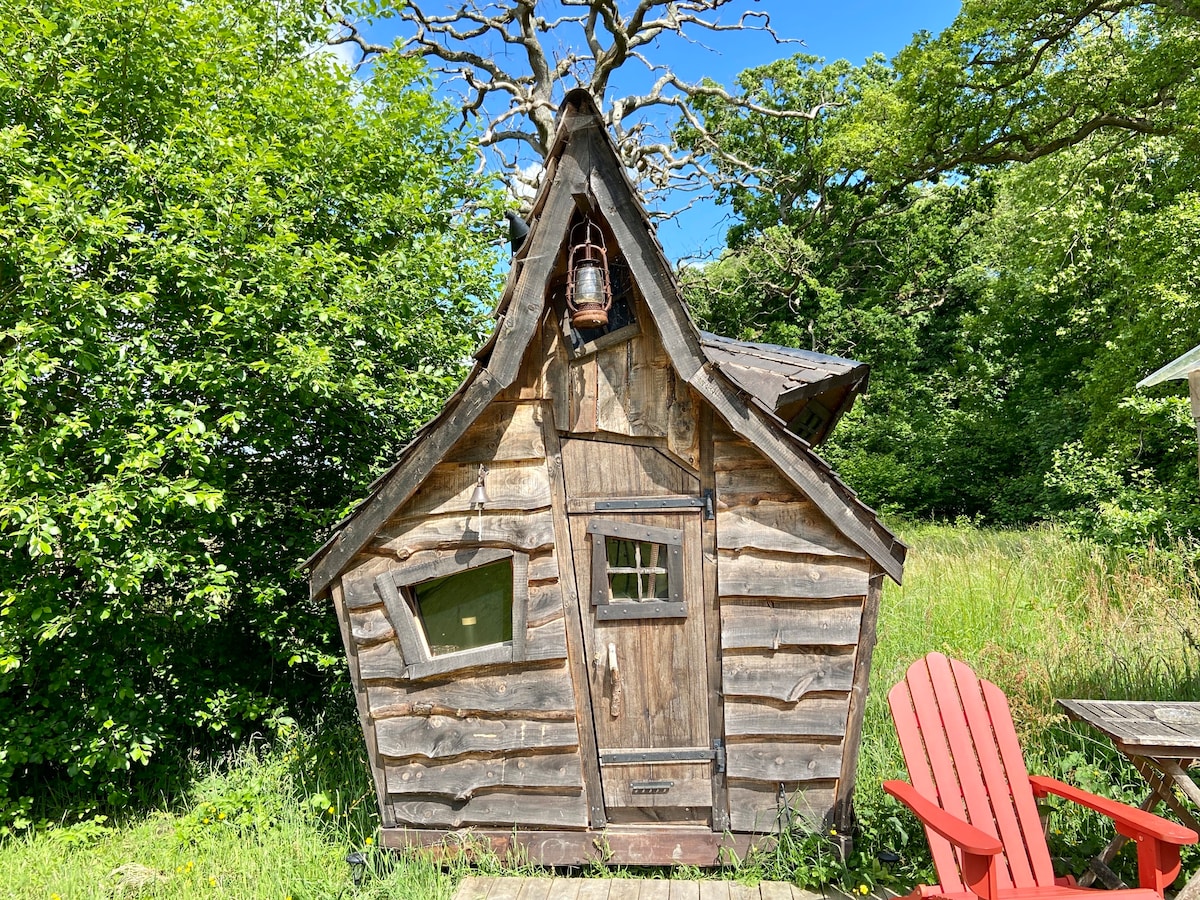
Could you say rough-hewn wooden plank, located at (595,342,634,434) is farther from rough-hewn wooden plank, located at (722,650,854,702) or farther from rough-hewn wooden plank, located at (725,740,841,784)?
rough-hewn wooden plank, located at (725,740,841,784)

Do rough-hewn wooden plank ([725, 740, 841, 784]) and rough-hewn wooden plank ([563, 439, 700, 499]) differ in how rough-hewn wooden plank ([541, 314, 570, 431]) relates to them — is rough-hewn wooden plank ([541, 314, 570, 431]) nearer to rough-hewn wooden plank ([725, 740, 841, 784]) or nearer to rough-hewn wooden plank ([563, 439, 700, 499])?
rough-hewn wooden plank ([563, 439, 700, 499])

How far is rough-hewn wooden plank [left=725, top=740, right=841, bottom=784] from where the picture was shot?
12.5ft

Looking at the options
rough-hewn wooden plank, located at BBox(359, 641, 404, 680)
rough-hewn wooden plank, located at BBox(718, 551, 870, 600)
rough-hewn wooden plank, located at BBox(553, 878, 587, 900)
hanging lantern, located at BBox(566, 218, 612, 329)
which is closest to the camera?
hanging lantern, located at BBox(566, 218, 612, 329)

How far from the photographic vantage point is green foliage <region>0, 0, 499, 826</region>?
180 inches

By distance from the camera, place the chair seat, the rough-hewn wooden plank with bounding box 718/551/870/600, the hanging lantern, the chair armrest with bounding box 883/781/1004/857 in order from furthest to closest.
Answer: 1. the rough-hewn wooden plank with bounding box 718/551/870/600
2. the hanging lantern
3. the chair seat
4. the chair armrest with bounding box 883/781/1004/857

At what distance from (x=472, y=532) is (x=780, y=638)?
1764 millimetres

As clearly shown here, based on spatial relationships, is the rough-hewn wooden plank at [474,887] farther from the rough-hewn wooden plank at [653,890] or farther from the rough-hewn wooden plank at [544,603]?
the rough-hewn wooden plank at [544,603]

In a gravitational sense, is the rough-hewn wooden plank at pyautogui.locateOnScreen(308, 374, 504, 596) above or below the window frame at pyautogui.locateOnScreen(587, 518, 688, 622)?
above

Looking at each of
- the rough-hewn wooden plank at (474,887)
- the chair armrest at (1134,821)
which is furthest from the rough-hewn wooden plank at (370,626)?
the chair armrest at (1134,821)

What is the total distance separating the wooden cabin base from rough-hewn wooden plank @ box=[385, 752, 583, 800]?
0.81ft

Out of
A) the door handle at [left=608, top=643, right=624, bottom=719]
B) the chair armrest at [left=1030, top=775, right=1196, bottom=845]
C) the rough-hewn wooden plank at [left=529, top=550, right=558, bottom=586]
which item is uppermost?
the rough-hewn wooden plank at [left=529, top=550, right=558, bottom=586]

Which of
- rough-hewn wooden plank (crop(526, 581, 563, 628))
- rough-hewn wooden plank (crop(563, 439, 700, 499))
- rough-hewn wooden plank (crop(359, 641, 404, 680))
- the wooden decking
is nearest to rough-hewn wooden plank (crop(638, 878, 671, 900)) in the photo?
the wooden decking

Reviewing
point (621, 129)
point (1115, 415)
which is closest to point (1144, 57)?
point (1115, 415)

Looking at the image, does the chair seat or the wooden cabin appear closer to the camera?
the chair seat
